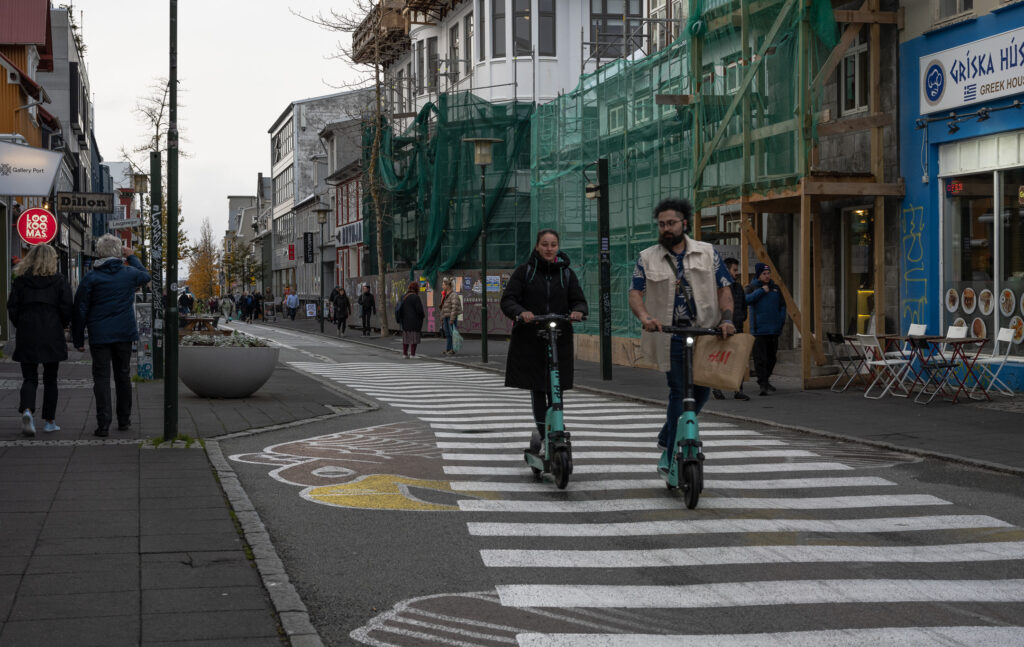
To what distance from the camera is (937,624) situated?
5.10m

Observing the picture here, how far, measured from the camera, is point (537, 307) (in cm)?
880

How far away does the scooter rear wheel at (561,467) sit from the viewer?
841 centimetres

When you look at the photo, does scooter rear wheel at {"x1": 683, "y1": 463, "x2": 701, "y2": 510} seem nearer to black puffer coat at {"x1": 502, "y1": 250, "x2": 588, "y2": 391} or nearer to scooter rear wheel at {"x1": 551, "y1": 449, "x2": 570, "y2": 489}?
scooter rear wheel at {"x1": 551, "y1": 449, "x2": 570, "y2": 489}

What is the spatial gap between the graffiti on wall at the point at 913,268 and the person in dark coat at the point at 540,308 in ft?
32.1

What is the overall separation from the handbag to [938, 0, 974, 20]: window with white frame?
10.7 m

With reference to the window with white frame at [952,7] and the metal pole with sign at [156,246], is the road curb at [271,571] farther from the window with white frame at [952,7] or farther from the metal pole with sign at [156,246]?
the window with white frame at [952,7]

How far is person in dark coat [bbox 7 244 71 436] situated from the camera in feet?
37.4

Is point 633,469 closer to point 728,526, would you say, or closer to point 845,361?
point 728,526

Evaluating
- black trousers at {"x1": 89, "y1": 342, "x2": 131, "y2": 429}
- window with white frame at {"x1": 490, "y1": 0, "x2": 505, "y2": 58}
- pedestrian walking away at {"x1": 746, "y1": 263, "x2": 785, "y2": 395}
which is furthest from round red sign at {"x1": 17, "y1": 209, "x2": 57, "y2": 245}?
window with white frame at {"x1": 490, "y1": 0, "x2": 505, "y2": 58}

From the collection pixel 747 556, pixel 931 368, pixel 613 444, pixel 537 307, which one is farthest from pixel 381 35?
pixel 747 556

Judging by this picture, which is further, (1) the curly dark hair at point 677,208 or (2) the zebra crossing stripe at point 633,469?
(2) the zebra crossing stripe at point 633,469

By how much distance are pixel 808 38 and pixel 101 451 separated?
11.9 metres

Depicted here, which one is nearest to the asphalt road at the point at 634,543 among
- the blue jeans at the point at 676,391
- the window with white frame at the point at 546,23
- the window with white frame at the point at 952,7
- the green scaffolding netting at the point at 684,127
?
the blue jeans at the point at 676,391

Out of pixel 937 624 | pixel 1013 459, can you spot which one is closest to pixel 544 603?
pixel 937 624
